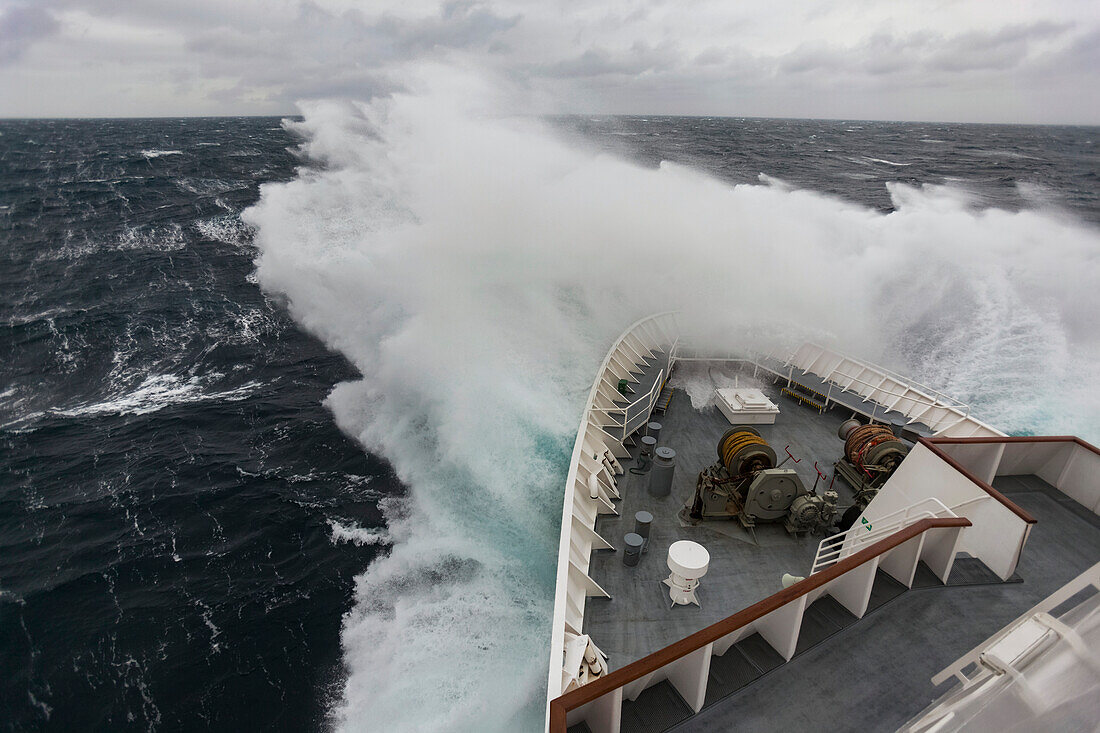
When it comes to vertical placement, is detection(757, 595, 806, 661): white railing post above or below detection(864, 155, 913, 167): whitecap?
below

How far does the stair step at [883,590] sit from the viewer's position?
613 cm

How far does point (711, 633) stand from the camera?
4.97m

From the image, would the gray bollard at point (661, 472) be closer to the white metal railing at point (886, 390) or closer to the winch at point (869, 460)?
the winch at point (869, 460)

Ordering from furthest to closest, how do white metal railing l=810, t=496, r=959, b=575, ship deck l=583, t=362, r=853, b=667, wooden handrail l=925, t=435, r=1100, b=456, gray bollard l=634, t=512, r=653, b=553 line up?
1. gray bollard l=634, t=512, r=653, b=553
2. wooden handrail l=925, t=435, r=1100, b=456
3. ship deck l=583, t=362, r=853, b=667
4. white metal railing l=810, t=496, r=959, b=575

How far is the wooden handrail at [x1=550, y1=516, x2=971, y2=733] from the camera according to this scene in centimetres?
434

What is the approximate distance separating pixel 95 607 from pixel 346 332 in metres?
16.7

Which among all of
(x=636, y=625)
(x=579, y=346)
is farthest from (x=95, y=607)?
Answer: (x=579, y=346)

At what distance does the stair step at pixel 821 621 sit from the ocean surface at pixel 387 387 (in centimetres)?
594

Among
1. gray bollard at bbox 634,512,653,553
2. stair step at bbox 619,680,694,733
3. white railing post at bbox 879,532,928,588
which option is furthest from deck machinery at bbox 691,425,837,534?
stair step at bbox 619,680,694,733

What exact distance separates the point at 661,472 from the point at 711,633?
5.40 m

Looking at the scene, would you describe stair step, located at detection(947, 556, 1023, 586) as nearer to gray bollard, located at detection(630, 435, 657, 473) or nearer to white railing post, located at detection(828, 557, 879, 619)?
white railing post, located at detection(828, 557, 879, 619)

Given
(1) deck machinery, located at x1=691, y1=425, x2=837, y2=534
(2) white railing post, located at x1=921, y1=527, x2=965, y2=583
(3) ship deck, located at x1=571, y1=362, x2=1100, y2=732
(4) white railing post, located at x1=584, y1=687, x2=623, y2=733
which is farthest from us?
(1) deck machinery, located at x1=691, y1=425, x2=837, y2=534

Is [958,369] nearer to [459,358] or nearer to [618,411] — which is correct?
[618,411]

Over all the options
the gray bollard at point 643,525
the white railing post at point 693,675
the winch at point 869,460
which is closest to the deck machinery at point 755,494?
the winch at point 869,460
